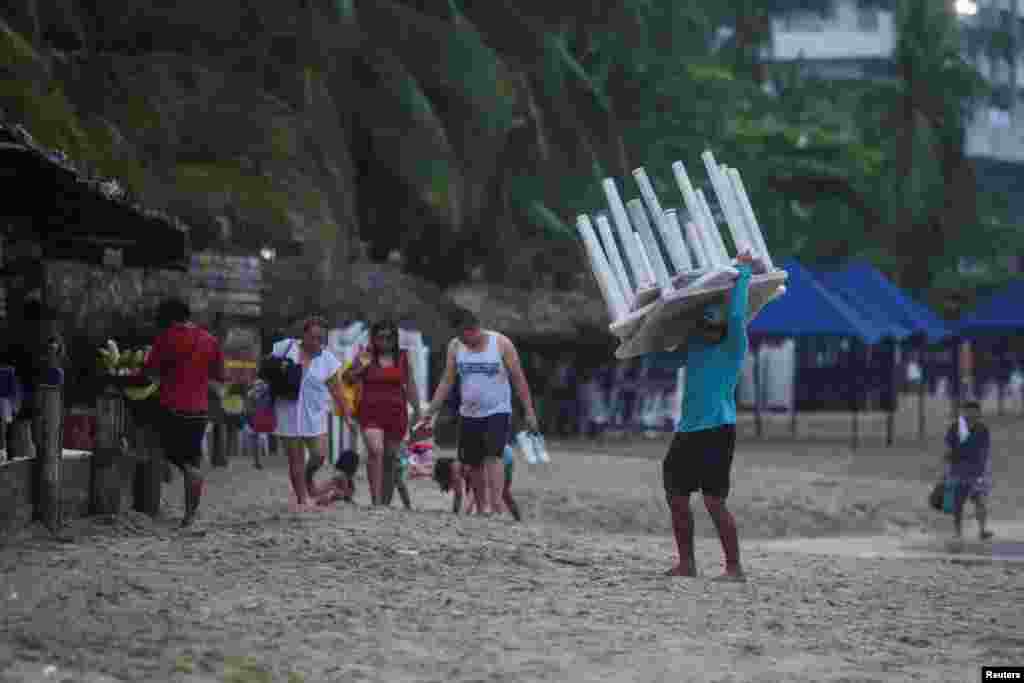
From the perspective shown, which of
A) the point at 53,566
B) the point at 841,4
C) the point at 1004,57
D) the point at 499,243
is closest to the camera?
the point at 53,566

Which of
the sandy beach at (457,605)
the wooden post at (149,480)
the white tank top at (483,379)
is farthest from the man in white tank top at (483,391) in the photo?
the wooden post at (149,480)

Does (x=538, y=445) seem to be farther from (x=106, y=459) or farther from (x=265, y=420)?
(x=106, y=459)

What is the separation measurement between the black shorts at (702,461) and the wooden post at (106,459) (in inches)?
176

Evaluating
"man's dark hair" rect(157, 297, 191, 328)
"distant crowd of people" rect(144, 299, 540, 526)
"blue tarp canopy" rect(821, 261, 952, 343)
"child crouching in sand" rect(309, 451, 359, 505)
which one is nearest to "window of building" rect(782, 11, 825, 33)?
"blue tarp canopy" rect(821, 261, 952, 343)

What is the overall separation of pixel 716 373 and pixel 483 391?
142 inches

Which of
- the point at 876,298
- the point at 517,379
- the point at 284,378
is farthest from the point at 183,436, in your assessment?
the point at 876,298

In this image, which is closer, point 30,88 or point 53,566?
point 53,566

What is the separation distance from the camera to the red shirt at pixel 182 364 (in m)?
14.0

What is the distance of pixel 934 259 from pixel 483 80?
33.0 metres

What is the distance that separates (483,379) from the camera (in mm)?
A: 14922

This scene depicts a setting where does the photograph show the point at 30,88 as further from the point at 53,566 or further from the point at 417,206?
the point at 417,206

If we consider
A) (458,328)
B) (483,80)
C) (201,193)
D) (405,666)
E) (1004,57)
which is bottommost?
(405,666)

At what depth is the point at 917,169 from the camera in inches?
2394

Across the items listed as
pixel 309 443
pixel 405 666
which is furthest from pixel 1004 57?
pixel 405 666
